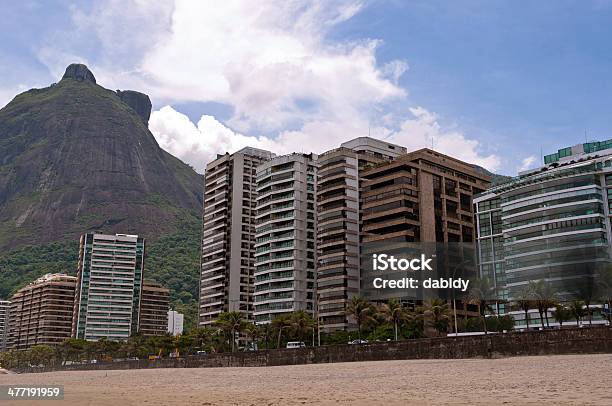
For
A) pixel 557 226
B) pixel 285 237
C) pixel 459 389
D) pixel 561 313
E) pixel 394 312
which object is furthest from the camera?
pixel 285 237

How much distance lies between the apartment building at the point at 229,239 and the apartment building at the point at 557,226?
198 ft

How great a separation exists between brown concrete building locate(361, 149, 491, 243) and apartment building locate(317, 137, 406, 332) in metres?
3.95

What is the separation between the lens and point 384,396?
940 inches

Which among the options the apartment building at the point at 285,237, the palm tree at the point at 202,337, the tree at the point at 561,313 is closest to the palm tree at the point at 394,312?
the tree at the point at 561,313

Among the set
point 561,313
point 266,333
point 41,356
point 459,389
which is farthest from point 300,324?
point 41,356

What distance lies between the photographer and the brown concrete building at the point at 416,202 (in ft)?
386

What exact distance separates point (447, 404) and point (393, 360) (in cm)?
3302

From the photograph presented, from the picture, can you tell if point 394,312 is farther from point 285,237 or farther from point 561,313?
point 285,237

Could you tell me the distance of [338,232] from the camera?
126062 mm

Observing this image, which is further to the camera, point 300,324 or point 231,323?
point 231,323

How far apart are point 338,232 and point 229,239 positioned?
40.2m

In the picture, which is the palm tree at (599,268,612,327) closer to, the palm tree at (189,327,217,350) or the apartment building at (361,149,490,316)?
the apartment building at (361,149,490,316)

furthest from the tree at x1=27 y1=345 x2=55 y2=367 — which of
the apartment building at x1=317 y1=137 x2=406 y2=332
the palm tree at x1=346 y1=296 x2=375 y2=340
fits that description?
the palm tree at x1=346 y1=296 x2=375 y2=340

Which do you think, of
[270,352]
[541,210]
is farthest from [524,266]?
[270,352]
